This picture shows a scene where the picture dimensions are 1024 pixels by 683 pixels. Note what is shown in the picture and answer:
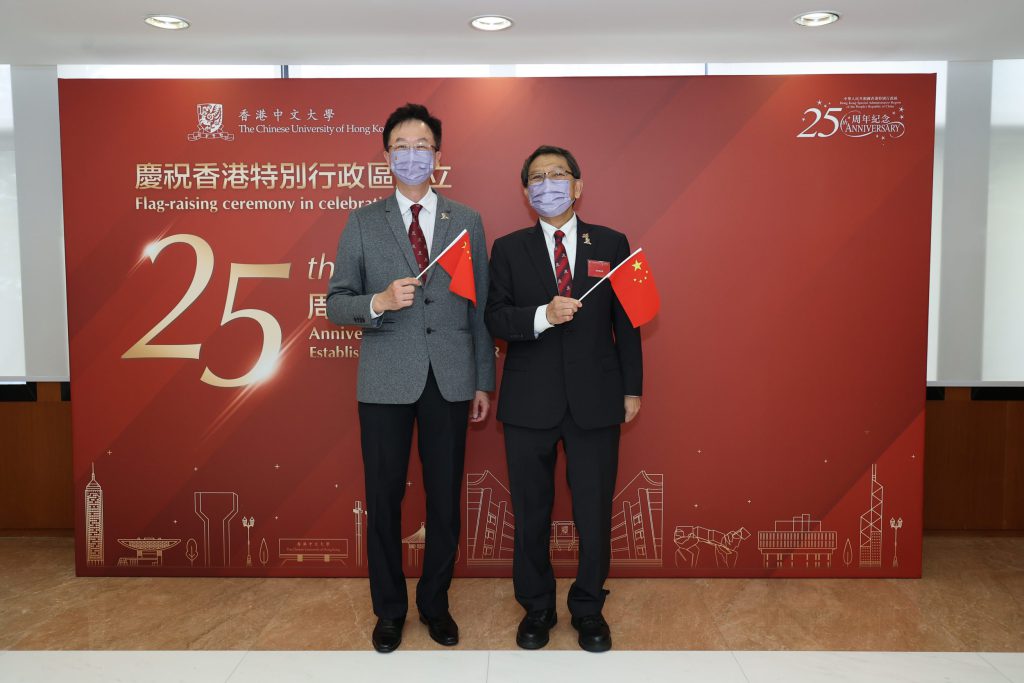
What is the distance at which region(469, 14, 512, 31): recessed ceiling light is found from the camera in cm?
304

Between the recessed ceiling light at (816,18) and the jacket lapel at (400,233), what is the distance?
1859 mm

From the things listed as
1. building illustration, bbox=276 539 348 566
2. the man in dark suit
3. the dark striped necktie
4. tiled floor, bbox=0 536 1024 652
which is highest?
the dark striped necktie

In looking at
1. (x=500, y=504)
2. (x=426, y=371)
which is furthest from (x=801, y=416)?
(x=426, y=371)

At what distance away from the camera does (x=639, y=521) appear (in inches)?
135

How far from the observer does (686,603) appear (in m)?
3.15

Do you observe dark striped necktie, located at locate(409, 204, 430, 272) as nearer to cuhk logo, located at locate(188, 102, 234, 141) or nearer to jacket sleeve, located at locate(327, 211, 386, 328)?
jacket sleeve, located at locate(327, 211, 386, 328)

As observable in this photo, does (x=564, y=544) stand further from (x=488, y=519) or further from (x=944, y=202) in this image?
(x=944, y=202)

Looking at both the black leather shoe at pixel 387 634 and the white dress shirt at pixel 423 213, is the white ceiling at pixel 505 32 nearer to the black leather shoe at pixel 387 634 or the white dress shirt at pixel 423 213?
the white dress shirt at pixel 423 213

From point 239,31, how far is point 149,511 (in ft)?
7.32

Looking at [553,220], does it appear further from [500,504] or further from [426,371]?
[500,504]

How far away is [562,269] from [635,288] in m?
0.28

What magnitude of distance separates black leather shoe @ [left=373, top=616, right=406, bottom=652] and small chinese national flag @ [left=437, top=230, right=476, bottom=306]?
49.9 inches

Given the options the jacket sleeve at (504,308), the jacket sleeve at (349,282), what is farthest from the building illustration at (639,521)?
the jacket sleeve at (349,282)

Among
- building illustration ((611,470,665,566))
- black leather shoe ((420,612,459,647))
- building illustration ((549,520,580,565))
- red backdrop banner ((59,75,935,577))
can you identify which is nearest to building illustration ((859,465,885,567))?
red backdrop banner ((59,75,935,577))
